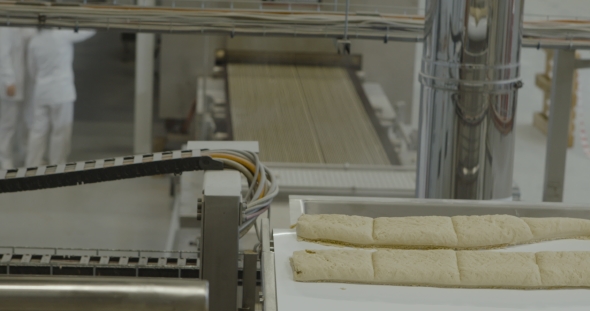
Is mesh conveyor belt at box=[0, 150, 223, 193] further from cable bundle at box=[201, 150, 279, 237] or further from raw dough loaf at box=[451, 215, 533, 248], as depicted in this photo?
raw dough loaf at box=[451, 215, 533, 248]

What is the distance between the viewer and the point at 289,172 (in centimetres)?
292

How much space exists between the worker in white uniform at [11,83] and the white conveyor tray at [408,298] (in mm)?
4071

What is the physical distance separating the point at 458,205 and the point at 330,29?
890 mm

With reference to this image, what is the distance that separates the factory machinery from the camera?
0.86m

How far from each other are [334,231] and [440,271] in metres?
0.18

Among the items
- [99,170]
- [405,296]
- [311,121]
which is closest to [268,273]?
[405,296]

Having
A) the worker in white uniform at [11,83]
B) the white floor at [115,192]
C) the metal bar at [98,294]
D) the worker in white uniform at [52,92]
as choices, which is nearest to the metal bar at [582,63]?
the metal bar at [98,294]

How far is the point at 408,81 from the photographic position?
4.98 meters

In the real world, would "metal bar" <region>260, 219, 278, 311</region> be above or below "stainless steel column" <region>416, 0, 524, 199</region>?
below

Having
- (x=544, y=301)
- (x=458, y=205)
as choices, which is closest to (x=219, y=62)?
(x=458, y=205)

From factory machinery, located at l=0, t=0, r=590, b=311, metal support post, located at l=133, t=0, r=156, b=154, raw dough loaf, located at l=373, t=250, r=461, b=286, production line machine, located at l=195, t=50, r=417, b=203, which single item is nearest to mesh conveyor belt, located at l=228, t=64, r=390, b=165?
production line machine, located at l=195, t=50, r=417, b=203

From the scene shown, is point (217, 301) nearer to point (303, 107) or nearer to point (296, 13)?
point (296, 13)

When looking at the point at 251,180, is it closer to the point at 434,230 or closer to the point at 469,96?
the point at 434,230

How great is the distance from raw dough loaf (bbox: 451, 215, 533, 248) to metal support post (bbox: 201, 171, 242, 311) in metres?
0.34
